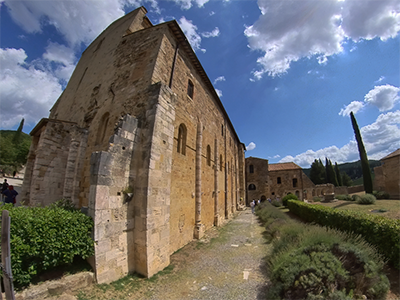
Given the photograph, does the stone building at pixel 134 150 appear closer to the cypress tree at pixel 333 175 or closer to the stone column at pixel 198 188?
the stone column at pixel 198 188

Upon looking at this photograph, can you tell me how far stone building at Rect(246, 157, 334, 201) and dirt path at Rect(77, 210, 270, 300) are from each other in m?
25.7

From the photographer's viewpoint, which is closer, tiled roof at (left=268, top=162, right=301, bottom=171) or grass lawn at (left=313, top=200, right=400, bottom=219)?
grass lawn at (left=313, top=200, right=400, bottom=219)

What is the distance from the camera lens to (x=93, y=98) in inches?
370

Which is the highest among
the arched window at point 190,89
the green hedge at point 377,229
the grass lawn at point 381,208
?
the arched window at point 190,89

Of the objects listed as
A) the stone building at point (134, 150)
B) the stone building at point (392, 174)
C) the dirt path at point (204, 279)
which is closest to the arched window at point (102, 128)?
the stone building at point (134, 150)

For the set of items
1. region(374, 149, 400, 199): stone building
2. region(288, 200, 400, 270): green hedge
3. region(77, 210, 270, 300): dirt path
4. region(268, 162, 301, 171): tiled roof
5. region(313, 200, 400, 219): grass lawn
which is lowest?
region(77, 210, 270, 300): dirt path

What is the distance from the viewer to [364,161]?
23.7 meters

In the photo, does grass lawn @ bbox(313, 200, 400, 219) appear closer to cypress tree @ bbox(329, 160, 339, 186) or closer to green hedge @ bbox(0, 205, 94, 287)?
green hedge @ bbox(0, 205, 94, 287)

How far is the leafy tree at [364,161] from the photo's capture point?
22.8 meters

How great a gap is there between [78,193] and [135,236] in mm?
3993

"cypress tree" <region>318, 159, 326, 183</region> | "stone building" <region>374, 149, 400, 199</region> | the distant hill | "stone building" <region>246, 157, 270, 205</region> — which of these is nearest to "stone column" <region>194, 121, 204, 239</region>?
"stone building" <region>374, 149, 400, 199</region>

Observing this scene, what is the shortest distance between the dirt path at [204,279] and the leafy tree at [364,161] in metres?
23.1

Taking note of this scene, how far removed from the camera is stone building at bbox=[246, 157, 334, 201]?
107ft

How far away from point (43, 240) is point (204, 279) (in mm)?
4184
